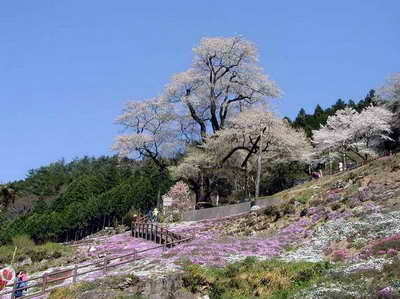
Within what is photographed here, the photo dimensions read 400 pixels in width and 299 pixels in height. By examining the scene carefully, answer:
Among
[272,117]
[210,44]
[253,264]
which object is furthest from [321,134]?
[253,264]

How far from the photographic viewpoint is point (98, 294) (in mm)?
25797

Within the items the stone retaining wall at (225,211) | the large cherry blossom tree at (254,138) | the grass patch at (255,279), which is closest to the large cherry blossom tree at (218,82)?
the large cherry blossom tree at (254,138)

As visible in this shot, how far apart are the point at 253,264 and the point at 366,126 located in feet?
137

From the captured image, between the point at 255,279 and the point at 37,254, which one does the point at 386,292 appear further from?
the point at 37,254

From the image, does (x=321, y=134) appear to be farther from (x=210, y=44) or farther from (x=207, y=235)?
(x=207, y=235)

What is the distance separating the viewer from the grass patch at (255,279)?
24.3m

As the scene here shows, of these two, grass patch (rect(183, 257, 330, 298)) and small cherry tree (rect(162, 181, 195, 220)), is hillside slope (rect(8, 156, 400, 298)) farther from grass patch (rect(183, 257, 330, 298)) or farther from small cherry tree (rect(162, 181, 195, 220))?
small cherry tree (rect(162, 181, 195, 220))

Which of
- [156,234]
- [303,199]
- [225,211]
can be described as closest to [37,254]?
[156,234]

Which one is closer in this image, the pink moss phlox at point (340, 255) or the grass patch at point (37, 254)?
the pink moss phlox at point (340, 255)

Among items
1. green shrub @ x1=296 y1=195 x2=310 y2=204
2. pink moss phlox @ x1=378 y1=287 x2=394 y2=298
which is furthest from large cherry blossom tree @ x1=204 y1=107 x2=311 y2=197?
pink moss phlox @ x1=378 y1=287 x2=394 y2=298

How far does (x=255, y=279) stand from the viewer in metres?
25.4

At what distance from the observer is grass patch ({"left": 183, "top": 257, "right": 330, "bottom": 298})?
24.3 meters

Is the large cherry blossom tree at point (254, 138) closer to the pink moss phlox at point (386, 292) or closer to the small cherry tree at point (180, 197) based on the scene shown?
the small cherry tree at point (180, 197)

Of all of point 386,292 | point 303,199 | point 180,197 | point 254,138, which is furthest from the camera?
point 180,197
